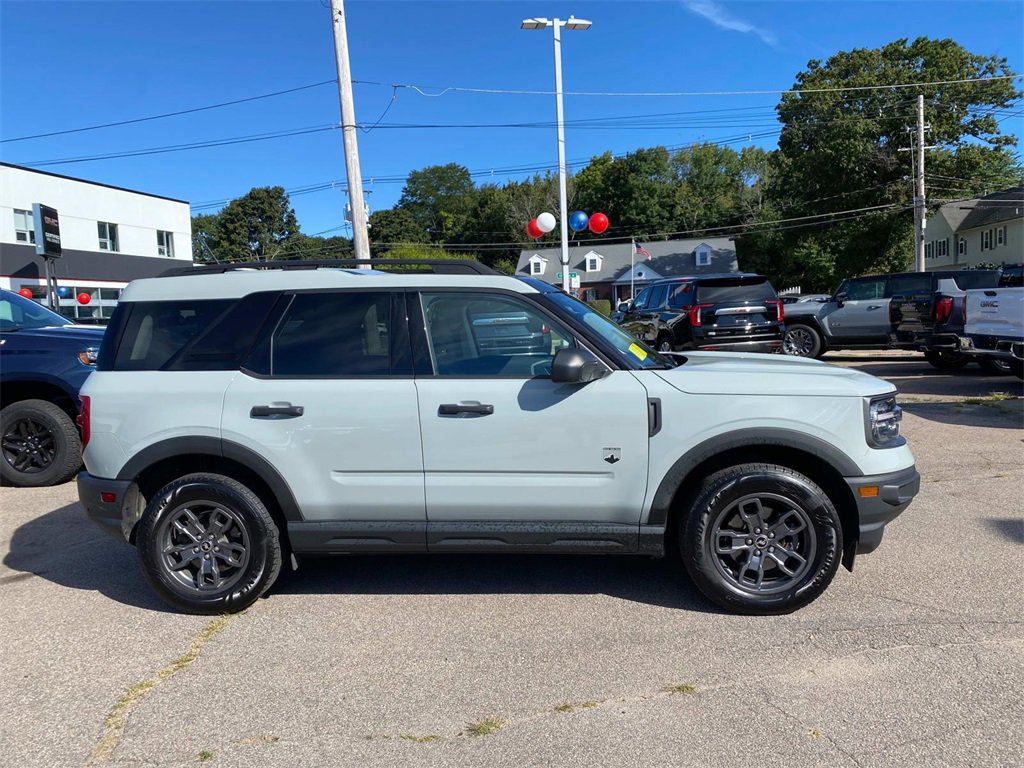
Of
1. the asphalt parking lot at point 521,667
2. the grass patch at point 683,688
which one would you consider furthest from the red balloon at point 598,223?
the grass patch at point 683,688

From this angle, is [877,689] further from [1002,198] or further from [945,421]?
[1002,198]

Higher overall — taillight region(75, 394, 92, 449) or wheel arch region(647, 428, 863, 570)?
taillight region(75, 394, 92, 449)

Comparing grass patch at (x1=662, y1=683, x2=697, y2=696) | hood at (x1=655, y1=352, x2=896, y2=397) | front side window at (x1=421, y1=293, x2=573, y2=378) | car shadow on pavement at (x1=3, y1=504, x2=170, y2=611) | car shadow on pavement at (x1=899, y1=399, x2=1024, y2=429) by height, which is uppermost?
front side window at (x1=421, y1=293, x2=573, y2=378)

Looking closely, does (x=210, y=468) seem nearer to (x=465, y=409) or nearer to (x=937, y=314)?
(x=465, y=409)

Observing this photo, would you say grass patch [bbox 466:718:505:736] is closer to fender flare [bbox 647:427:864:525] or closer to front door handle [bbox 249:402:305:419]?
fender flare [bbox 647:427:864:525]

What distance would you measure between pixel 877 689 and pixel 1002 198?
55051mm

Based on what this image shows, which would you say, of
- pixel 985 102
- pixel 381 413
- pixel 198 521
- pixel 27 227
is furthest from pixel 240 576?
pixel 985 102

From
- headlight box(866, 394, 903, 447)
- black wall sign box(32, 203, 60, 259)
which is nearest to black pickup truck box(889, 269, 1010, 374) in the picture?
headlight box(866, 394, 903, 447)

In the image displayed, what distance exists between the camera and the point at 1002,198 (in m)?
46.9

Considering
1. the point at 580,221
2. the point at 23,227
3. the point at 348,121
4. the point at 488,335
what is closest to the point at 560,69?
the point at 580,221

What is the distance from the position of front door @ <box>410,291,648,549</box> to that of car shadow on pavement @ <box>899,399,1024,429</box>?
21.3 feet

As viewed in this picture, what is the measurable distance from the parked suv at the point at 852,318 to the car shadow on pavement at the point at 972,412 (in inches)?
182

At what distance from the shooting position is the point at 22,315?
24.7 ft

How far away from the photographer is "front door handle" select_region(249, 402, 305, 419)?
12.6 ft
